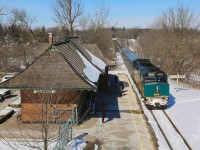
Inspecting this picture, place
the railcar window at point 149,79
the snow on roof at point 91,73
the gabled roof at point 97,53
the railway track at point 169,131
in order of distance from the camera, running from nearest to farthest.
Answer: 1. the railway track at point 169,131
2. the snow on roof at point 91,73
3. the railcar window at point 149,79
4. the gabled roof at point 97,53

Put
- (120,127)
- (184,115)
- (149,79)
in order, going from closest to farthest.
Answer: (120,127), (184,115), (149,79)

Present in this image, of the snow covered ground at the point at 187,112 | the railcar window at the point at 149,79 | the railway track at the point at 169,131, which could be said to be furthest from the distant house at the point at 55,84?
the snow covered ground at the point at 187,112

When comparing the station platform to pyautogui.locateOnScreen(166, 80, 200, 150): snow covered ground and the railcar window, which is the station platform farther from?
the railcar window

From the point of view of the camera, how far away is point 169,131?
19.8 meters

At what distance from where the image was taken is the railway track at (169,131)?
17.2 meters

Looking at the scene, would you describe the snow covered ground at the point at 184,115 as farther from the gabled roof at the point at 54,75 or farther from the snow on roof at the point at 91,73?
the gabled roof at the point at 54,75

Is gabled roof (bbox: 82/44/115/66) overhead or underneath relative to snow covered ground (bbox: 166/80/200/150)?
overhead

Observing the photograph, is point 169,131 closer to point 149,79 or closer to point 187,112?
point 187,112

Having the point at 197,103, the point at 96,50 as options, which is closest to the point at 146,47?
the point at 96,50

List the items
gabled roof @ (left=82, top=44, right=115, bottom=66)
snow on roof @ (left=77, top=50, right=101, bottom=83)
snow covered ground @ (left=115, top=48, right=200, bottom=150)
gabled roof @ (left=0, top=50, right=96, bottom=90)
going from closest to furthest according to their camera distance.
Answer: snow covered ground @ (left=115, top=48, right=200, bottom=150)
gabled roof @ (left=0, top=50, right=96, bottom=90)
snow on roof @ (left=77, top=50, right=101, bottom=83)
gabled roof @ (left=82, top=44, right=115, bottom=66)

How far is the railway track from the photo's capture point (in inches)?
677

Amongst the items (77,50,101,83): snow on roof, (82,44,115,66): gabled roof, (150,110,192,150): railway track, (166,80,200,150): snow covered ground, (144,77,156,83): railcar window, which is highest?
(82,44,115,66): gabled roof

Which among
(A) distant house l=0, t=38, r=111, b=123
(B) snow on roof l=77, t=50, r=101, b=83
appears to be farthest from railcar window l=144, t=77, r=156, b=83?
(A) distant house l=0, t=38, r=111, b=123

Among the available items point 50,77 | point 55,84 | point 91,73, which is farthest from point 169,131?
point 50,77
